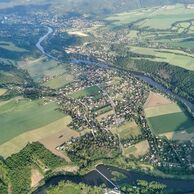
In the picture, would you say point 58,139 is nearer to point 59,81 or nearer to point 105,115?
point 105,115

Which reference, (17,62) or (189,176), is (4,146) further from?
(17,62)

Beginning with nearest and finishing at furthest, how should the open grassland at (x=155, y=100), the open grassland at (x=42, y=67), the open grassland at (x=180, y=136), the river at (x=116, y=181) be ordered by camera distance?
the river at (x=116, y=181)
the open grassland at (x=180, y=136)
the open grassland at (x=155, y=100)
the open grassland at (x=42, y=67)

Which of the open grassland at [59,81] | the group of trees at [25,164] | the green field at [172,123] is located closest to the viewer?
the group of trees at [25,164]

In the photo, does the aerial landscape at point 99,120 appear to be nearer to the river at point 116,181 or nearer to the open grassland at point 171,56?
the river at point 116,181

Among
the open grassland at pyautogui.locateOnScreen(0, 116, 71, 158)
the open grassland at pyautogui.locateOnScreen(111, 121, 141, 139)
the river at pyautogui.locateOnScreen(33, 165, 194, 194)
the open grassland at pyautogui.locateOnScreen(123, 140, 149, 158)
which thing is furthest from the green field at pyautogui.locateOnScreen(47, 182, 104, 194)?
the open grassland at pyautogui.locateOnScreen(111, 121, 141, 139)

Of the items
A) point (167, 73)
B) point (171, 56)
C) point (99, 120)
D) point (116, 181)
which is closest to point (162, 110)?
point (99, 120)

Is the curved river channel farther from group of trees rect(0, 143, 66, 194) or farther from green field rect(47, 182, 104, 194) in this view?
group of trees rect(0, 143, 66, 194)

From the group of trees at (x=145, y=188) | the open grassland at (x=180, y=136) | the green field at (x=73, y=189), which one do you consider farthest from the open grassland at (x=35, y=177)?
the open grassland at (x=180, y=136)

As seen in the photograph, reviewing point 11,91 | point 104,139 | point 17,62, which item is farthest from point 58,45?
point 104,139
